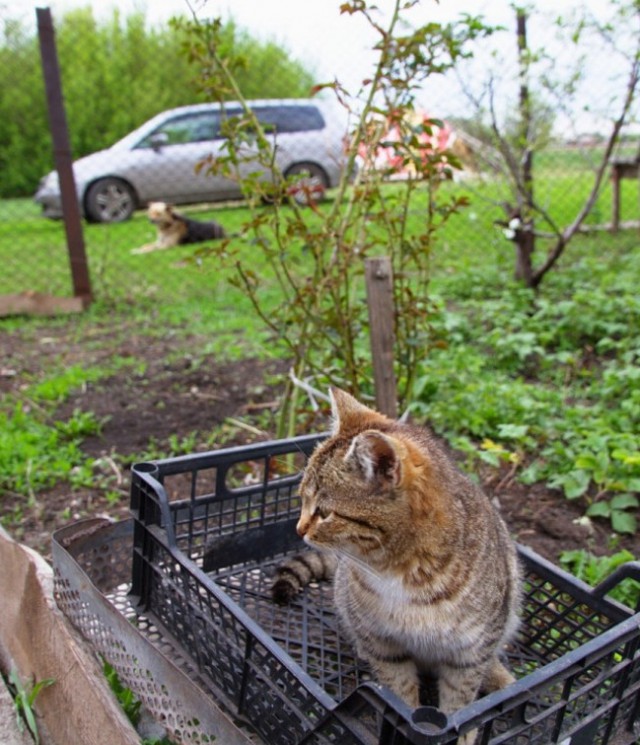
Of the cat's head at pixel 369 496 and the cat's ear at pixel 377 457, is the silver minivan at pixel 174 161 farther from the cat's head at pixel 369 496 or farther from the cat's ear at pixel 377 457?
the cat's ear at pixel 377 457

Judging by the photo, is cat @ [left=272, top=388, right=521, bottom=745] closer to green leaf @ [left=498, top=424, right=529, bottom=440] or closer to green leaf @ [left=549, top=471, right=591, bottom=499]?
green leaf @ [left=549, top=471, right=591, bottom=499]

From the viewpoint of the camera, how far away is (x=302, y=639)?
7.27ft

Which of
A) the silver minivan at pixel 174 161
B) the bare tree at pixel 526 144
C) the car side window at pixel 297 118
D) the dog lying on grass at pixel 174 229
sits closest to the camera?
the bare tree at pixel 526 144

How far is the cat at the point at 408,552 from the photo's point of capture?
5.63ft

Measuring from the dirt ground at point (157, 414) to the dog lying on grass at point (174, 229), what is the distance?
4.02 metres

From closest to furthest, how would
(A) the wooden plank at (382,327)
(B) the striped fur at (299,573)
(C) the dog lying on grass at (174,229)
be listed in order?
(B) the striped fur at (299,573) → (A) the wooden plank at (382,327) → (C) the dog lying on grass at (174,229)

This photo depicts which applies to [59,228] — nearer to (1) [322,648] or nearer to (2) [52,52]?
(2) [52,52]

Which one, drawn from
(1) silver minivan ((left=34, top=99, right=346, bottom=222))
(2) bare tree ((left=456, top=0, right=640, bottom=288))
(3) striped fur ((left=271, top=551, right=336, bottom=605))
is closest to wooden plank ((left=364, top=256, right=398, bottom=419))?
(3) striped fur ((left=271, top=551, right=336, bottom=605))

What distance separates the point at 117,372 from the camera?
4.76m

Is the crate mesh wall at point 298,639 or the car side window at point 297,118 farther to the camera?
the car side window at point 297,118

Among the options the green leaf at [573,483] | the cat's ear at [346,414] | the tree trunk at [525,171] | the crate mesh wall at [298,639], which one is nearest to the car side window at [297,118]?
the tree trunk at [525,171]

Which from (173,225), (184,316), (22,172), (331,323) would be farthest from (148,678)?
(22,172)

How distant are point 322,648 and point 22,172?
11.4 meters

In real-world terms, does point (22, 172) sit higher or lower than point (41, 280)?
higher
